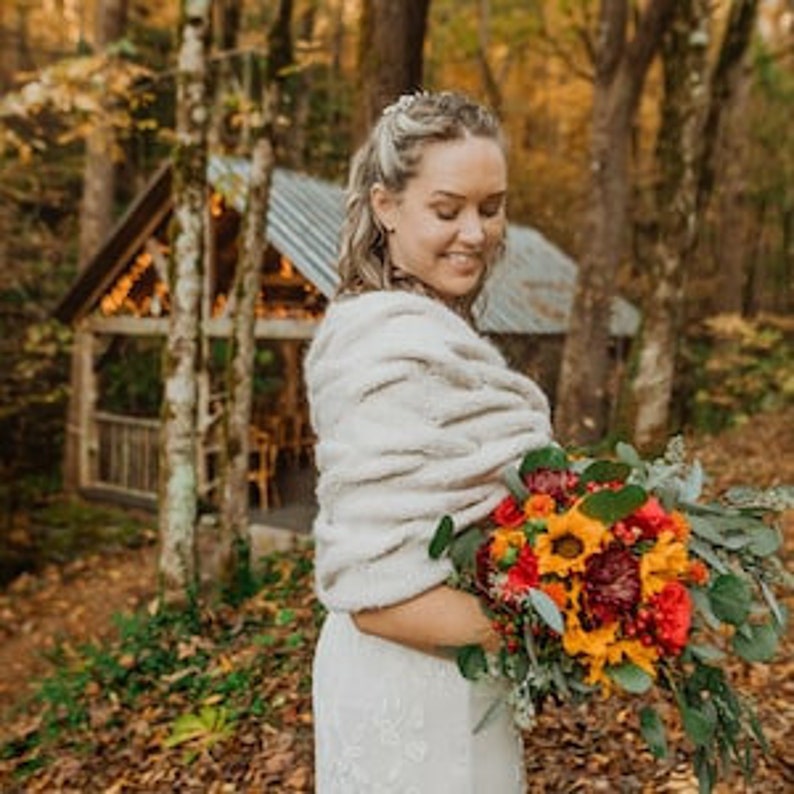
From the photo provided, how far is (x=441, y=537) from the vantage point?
1699 mm

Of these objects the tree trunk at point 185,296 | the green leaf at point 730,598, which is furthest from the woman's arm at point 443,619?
the tree trunk at point 185,296

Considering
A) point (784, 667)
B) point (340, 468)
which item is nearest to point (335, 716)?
point (340, 468)

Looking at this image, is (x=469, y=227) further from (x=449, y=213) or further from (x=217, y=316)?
(x=217, y=316)

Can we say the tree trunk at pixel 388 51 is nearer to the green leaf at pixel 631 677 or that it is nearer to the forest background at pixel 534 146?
the forest background at pixel 534 146

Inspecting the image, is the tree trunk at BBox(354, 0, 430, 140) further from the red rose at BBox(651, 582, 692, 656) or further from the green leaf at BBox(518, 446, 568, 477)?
the red rose at BBox(651, 582, 692, 656)

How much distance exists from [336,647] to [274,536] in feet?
34.3

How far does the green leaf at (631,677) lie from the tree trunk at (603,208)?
381 inches

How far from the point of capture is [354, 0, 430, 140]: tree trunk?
7555mm

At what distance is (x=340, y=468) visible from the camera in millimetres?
1808

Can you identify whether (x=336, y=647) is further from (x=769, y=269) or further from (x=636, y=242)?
(x=769, y=269)

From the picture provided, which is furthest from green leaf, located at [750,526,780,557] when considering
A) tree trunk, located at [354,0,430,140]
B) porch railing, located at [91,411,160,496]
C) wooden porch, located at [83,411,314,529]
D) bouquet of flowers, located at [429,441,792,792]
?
porch railing, located at [91,411,160,496]

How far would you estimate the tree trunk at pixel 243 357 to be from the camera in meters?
7.73

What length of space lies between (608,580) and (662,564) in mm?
101

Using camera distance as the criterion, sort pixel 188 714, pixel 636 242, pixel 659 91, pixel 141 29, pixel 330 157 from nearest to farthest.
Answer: pixel 188 714, pixel 141 29, pixel 636 242, pixel 330 157, pixel 659 91
